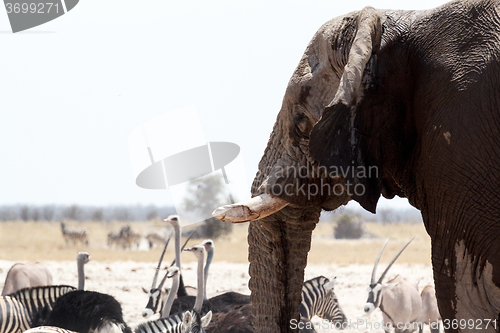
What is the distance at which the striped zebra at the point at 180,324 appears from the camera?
455 cm

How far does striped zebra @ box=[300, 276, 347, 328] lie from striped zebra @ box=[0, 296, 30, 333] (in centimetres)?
288

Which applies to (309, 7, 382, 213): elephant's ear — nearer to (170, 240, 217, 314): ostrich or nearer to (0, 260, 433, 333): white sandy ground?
(170, 240, 217, 314): ostrich

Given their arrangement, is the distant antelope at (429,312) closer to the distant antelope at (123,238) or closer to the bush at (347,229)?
the distant antelope at (123,238)

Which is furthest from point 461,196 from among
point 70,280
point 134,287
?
point 70,280

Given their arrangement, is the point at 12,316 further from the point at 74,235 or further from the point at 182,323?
the point at 74,235

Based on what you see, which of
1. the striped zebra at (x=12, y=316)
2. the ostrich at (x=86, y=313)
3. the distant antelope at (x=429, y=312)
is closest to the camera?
the ostrich at (x=86, y=313)

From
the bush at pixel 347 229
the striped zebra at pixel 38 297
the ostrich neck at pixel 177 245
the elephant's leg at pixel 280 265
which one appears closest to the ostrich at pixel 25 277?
the ostrich neck at pixel 177 245

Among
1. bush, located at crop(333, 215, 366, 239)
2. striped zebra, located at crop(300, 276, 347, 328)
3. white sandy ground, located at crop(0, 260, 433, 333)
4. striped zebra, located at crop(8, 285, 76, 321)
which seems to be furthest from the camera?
bush, located at crop(333, 215, 366, 239)

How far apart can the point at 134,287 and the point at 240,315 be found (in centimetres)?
559

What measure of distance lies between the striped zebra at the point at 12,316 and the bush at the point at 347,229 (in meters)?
25.8

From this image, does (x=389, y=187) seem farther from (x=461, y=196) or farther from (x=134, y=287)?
(x=134, y=287)

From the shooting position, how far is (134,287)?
1034 cm

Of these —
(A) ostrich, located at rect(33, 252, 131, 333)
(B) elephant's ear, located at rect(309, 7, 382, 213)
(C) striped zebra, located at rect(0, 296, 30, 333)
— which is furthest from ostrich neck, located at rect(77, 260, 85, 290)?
Result: (B) elephant's ear, located at rect(309, 7, 382, 213)

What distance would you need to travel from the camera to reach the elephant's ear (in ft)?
6.53
